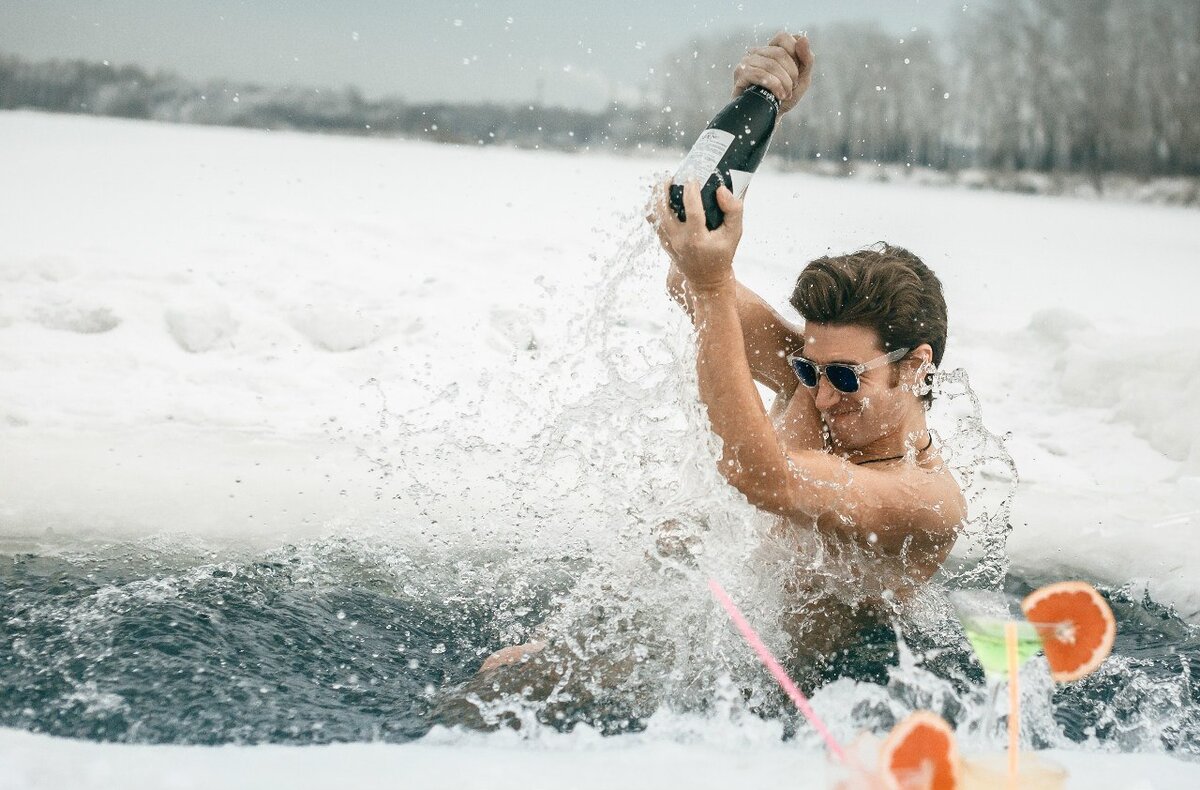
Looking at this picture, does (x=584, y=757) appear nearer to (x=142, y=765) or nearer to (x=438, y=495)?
(x=142, y=765)

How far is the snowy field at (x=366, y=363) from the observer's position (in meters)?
1.90

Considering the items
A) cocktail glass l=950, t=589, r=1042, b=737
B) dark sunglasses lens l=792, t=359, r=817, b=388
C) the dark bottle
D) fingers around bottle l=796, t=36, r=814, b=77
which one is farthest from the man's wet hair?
cocktail glass l=950, t=589, r=1042, b=737

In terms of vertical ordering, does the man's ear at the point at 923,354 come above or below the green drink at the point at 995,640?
above

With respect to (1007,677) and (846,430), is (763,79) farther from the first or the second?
(1007,677)

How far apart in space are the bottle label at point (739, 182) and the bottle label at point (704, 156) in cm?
6

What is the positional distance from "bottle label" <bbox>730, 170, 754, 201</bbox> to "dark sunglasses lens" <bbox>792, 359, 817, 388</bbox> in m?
0.52

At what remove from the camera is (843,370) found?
2482 mm

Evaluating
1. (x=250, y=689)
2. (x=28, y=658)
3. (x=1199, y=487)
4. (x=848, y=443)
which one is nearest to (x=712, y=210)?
(x=848, y=443)

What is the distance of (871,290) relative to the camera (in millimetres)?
2496

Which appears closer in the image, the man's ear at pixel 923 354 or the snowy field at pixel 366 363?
the snowy field at pixel 366 363

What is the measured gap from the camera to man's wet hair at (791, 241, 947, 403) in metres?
2.49

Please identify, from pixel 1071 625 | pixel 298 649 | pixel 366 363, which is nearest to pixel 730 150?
pixel 1071 625

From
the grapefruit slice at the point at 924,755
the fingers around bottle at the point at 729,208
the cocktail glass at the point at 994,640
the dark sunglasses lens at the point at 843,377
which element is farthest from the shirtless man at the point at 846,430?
the grapefruit slice at the point at 924,755

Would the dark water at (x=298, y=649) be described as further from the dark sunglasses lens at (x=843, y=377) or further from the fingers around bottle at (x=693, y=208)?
the fingers around bottle at (x=693, y=208)
